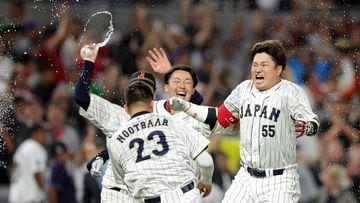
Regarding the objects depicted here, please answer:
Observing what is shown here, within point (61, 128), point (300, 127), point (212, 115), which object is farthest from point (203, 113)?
Answer: point (61, 128)

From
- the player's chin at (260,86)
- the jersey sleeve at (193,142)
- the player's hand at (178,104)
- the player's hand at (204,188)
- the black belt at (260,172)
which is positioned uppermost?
the player's chin at (260,86)

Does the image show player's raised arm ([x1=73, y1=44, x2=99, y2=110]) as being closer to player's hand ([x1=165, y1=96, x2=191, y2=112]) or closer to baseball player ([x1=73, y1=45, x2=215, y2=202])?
baseball player ([x1=73, y1=45, x2=215, y2=202])

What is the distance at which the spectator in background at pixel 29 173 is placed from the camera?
1444cm

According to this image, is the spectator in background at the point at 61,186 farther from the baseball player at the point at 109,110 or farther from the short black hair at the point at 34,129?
the baseball player at the point at 109,110

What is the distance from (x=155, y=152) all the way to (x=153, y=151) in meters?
0.02

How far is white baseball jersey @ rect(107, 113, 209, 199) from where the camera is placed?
8859 mm

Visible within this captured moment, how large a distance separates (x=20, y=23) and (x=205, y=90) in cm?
270

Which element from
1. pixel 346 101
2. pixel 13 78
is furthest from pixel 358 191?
pixel 13 78

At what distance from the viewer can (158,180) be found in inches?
350

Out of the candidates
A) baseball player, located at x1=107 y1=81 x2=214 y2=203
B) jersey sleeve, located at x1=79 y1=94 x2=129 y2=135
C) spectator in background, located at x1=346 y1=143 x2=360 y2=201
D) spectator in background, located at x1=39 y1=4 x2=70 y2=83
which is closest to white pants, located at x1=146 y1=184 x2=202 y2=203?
baseball player, located at x1=107 y1=81 x2=214 y2=203

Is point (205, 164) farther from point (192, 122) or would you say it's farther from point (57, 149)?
point (57, 149)

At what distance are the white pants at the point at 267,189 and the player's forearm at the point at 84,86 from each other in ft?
4.67

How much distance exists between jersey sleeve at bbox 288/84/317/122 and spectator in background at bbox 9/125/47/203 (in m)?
5.35

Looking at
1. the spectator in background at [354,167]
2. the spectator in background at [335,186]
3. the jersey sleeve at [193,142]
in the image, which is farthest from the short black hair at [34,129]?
the jersey sleeve at [193,142]
